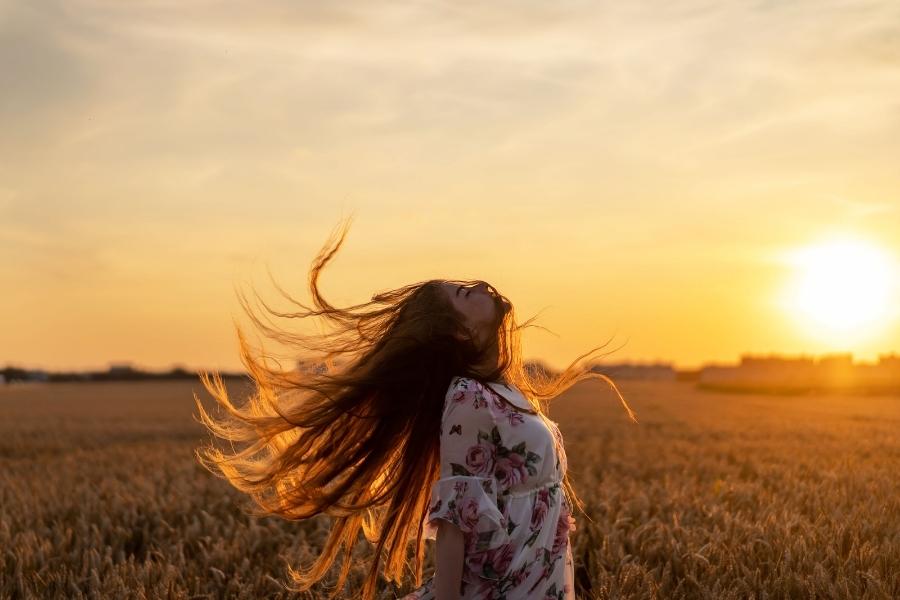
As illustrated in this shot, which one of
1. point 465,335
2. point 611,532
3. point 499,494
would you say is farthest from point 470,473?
point 611,532

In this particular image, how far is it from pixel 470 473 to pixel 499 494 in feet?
0.51

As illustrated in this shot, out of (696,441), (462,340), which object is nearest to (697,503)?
(462,340)

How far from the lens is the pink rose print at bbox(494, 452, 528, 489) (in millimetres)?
2945

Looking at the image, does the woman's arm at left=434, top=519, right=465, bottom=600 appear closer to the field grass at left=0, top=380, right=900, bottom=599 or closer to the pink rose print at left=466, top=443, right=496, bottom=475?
the pink rose print at left=466, top=443, right=496, bottom=475

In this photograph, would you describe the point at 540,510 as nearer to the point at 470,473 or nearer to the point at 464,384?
the point at 470,473

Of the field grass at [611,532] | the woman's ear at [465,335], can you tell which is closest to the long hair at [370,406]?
the woman's ear at [465,335]

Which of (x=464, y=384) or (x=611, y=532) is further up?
(x=464, y=384)

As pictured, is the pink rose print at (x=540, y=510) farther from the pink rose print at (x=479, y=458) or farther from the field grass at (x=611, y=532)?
the field grass at (x=611, y=532)

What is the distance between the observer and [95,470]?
32.3ft

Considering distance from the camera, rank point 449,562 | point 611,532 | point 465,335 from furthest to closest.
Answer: point 611,532
point 465,335
point 449,562

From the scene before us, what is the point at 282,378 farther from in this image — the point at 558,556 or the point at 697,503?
the point at 697,503

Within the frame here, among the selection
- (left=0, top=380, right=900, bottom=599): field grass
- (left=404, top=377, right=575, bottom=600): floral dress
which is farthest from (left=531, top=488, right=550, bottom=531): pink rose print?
(left=0, top=380, right=900, bottom=599): field grass

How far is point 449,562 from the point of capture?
2.82 metres

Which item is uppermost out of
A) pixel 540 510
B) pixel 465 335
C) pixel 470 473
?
pixel 465 335
